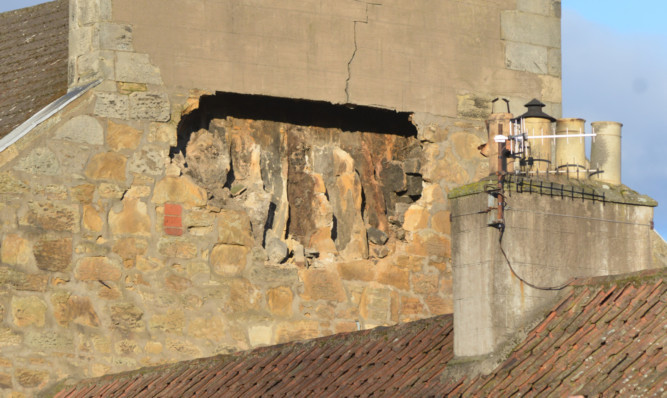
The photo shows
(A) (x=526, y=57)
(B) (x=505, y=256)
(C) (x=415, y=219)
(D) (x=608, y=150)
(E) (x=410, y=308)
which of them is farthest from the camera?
(A) (x=526, y=57)

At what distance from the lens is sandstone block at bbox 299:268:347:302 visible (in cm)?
1412

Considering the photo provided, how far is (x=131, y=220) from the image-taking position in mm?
13578

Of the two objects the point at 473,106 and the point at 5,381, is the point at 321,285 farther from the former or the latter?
the point at 5,381

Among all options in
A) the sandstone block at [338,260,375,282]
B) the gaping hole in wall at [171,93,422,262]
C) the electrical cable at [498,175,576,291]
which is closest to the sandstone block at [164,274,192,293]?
the gaping hole in wall at [171,93,422,262]

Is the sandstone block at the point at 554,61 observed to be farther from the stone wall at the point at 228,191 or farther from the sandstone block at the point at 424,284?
the sandstone block at the point at 424,284

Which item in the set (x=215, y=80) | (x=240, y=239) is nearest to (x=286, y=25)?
(x=215, y=80)

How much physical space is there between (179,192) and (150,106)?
2.48ft

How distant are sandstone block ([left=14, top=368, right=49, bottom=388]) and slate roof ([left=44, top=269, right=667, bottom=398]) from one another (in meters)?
0.57

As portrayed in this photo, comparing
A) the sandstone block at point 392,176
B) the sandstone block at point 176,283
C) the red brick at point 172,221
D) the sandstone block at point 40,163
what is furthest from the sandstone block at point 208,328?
the sandstone block at point 392,176

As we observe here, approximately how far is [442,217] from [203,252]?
2346mm

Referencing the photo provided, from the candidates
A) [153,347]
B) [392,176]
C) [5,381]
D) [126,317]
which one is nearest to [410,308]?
[392,176]

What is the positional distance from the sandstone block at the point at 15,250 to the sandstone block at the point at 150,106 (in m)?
1.43

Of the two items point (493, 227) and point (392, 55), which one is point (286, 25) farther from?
Result: point (493, 227)

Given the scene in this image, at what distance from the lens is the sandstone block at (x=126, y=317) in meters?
13.3
